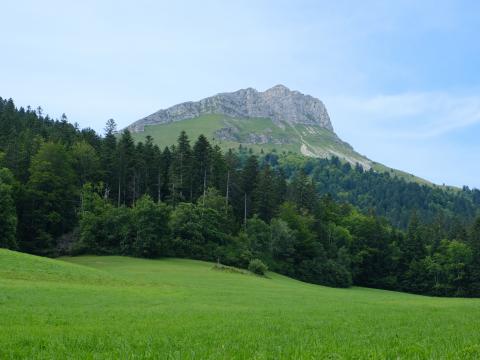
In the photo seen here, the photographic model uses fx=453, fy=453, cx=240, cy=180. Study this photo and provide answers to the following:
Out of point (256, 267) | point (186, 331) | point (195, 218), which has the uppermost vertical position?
point (195, 218)

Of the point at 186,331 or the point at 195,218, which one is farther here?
the point at 195,218

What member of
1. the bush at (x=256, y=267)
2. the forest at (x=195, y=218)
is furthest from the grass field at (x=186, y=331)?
the forest at (x=195, y=218)

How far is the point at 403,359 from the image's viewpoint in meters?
12.0

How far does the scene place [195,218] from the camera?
90812 mm

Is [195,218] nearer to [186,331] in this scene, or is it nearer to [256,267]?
[256,267]

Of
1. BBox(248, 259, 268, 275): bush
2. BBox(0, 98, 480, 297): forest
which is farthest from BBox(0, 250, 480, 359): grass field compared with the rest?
BBox(0, 98, 480, 297): forest

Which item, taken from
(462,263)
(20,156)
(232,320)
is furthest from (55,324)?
(462,263)

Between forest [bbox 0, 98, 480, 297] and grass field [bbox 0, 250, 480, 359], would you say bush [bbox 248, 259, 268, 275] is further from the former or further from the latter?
grass field [bbox 0, 250, 480, 359]

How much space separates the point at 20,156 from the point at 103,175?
57.2 ft

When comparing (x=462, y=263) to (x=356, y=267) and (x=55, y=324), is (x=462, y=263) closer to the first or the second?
(x=356, y=267)

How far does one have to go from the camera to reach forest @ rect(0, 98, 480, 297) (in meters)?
84.4

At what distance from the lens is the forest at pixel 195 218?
84438 mm

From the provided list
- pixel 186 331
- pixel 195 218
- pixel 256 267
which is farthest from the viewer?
pixel 195 218

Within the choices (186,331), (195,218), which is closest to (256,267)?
(195,218)
